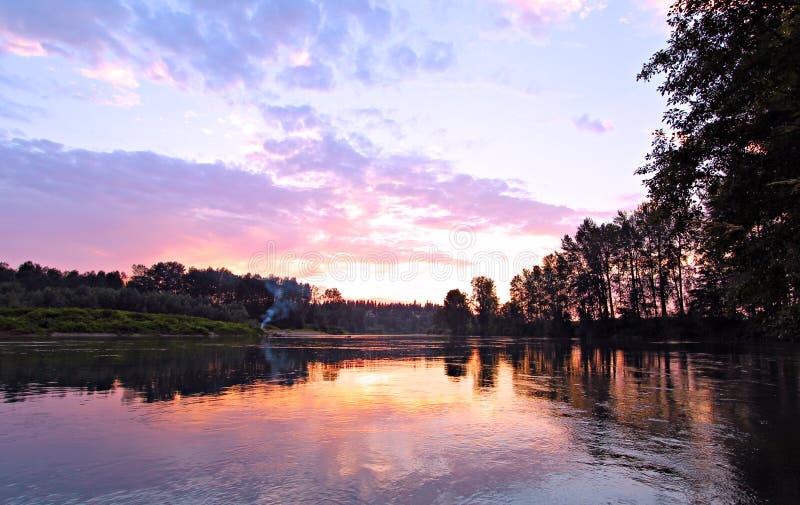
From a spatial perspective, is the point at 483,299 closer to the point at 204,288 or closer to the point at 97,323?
the point at 204,288

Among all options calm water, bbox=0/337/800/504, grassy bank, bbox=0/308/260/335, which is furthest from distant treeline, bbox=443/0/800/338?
grassy bank, bbox=0/308/260/335

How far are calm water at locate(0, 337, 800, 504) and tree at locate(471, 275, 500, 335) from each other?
14233cm

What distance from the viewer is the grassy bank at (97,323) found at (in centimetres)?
6330

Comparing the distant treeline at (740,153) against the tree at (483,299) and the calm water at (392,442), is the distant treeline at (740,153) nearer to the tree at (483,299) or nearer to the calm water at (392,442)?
the calm water at (392,442)

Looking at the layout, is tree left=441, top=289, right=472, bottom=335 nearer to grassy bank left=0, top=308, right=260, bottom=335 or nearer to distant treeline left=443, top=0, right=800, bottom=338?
grassy bank left=0, top=308, right=260, bottom=335

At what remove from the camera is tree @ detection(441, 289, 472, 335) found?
17012 centimetres

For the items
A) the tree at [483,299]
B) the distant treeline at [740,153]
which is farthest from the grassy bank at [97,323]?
the tree at [483,299]

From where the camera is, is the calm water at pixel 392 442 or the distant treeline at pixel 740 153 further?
the distant treeline at pixel 740 153

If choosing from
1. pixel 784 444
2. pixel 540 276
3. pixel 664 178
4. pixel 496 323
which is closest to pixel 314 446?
pixel 784 444

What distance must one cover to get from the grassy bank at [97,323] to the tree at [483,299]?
8659 centimetres

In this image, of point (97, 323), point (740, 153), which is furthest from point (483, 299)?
point (740, 153)

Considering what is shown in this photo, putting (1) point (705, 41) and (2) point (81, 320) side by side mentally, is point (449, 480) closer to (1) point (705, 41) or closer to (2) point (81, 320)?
(1) point (705, 41)

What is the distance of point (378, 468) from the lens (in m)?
7.55

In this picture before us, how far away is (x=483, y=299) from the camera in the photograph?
165 m
